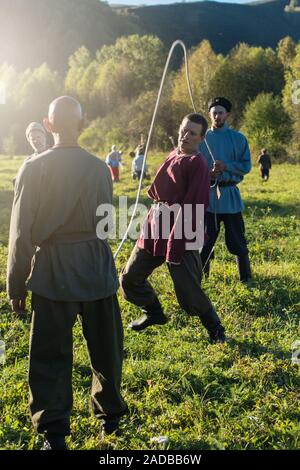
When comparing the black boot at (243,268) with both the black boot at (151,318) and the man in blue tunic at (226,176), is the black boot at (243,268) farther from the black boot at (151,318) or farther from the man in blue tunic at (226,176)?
the black boot at (151,318)

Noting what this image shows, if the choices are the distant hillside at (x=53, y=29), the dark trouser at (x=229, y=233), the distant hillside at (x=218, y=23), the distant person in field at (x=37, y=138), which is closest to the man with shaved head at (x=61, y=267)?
the dark trouser at (x=229, y=233)

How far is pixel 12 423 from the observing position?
10.7ft

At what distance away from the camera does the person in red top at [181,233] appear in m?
4.00

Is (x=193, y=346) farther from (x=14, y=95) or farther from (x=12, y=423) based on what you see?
(x=14, y=95)

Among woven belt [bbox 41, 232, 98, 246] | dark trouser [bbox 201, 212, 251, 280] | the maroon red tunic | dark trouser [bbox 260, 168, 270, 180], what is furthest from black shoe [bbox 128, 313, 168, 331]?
dark trouser [bbox 260, 168, 270, 180]

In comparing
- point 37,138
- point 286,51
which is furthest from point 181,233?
point 286,51

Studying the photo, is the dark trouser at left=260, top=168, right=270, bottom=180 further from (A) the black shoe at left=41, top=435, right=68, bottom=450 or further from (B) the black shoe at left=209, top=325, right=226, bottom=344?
(A) the black shoe at left=41, top=435, right=68, bottom=450

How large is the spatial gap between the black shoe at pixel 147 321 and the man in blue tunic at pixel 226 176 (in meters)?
1.40

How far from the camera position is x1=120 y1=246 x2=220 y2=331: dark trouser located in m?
4.12

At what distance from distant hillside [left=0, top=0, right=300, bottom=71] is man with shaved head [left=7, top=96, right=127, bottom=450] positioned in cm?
13424

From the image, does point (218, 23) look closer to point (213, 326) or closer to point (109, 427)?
point (213, 326)

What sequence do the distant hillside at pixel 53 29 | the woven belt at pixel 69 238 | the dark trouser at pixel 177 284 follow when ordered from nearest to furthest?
the woven belt at pixel 69 238 → the dark trouser at pixel 177 284 → the distant hillside at pixel 53 29

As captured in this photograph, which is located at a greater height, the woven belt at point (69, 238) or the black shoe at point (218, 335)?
the woven belt at point (69, 238)
